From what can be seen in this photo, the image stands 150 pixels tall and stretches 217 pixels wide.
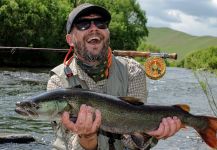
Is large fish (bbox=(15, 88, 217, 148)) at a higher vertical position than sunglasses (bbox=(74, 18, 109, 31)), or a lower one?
lower

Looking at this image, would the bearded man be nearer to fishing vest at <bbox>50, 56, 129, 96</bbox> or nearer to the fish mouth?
fishing vest at <bbox>50, 56, 129, 96</bbox>

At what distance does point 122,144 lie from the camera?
489 centimetres

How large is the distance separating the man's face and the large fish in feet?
1.72

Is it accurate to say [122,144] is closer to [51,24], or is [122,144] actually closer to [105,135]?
[105,135]

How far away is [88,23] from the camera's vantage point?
4754 millimetres

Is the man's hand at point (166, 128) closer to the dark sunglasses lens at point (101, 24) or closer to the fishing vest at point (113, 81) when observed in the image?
the fishing vest at point (113, 81)

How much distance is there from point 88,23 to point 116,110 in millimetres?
970

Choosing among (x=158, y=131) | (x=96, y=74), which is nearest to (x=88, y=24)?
(x=96, y=74)

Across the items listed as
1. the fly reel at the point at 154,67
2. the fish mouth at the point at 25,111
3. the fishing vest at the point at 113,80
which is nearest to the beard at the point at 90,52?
the fishing vest at the point at 113,80

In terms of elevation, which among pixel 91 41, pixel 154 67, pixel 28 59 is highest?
pixel 91 41

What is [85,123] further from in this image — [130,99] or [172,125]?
[172,125]

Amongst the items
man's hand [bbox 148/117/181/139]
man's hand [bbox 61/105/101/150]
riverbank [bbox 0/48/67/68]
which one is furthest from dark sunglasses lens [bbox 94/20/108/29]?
riverbank [bbox 0/48/67/68]

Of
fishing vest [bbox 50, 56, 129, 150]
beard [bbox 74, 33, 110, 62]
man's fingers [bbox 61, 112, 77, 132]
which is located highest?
beard [bbox 74, 33, 110, 62]

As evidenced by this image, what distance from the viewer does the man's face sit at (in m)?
4.64
